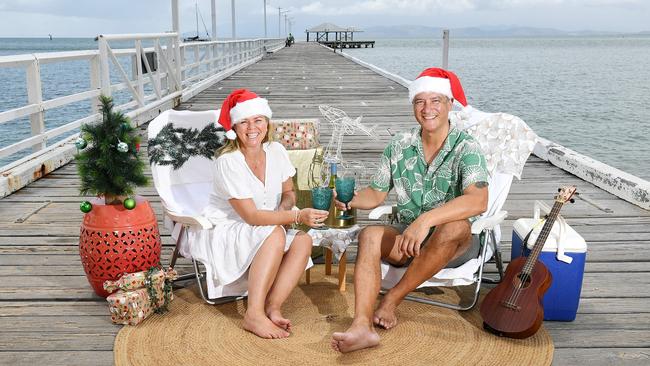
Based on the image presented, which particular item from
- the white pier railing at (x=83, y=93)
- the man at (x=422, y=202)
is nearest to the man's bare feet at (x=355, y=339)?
the man at (x=422, y=202)

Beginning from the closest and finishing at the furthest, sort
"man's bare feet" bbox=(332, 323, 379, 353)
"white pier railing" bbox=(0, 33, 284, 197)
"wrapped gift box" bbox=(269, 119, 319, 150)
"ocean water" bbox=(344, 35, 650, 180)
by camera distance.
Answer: "man's bare feet" bbox=(332, 323, 379, 353), "wrapped gift box" bbox=(269, 119, 319, 150), "white pier railing" bbox=(0, 33, 284, 197), "ocean water" bbox=(344, 35, 650, 180)

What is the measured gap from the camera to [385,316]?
9.37ft

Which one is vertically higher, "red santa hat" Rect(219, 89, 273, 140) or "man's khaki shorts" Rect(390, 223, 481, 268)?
"red santa hat" Rect(219, 89, 273, 140)

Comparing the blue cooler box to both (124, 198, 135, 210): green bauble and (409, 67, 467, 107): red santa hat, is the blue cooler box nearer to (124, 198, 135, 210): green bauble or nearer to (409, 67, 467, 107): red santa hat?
(409, 67, 467, 107): red santa hat

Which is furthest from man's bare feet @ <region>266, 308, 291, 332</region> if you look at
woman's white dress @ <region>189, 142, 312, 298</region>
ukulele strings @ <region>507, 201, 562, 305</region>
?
ukulele strings @ <region>507, 201, 562, 305</region>

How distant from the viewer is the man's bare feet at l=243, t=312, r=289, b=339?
2742mm

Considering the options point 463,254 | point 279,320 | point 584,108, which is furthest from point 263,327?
point 584,108

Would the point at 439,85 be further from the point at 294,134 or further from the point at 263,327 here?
the point at 294,134

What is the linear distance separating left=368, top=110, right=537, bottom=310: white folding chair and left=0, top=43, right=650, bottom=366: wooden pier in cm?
42

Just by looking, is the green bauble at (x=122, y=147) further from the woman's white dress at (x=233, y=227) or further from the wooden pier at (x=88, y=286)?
the wooden pier at (x=88, y=286)

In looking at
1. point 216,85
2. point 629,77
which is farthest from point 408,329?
point 629,77

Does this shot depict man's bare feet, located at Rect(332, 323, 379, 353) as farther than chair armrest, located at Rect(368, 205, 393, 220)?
No

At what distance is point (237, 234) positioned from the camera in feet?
9.72

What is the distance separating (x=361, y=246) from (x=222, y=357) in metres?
0.74
